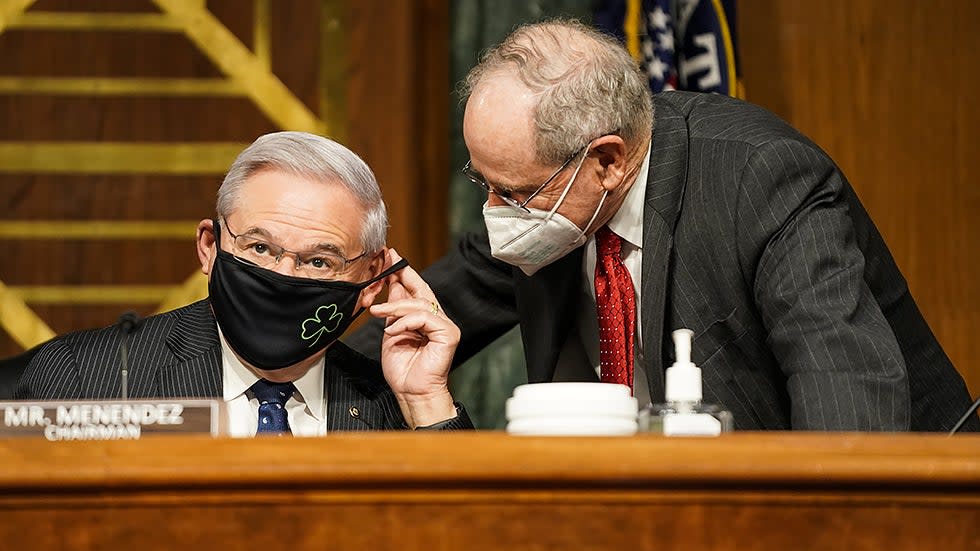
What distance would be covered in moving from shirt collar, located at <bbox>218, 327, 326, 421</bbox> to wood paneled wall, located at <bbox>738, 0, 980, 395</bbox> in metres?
1.89

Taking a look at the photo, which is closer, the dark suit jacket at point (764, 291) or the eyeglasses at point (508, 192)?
the dark suit jacket at point (764, 291)

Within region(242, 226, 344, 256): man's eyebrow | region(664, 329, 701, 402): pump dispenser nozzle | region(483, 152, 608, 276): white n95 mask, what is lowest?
region(664, 329, 701, 402): pump dispenser nozzle

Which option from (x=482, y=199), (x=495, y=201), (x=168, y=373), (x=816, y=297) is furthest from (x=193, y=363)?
(x=482, y=199)

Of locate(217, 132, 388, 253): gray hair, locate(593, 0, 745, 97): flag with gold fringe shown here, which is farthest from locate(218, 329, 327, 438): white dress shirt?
locate(593, 0, 745, 97): flag with gold fringe

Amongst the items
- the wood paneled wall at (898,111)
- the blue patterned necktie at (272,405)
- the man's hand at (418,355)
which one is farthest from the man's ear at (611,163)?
the wood paneled wall at (898,111)

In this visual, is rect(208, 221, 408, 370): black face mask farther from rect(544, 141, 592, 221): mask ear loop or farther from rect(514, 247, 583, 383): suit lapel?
rect(514, 247, 583, 383): suit lapel

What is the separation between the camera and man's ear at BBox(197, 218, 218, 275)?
77.7 inches

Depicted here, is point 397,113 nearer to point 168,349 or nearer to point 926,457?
point 168,349

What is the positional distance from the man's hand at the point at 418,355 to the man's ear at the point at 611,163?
333 mm

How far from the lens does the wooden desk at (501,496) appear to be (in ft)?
3.41

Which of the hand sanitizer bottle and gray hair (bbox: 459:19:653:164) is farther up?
gray hair (bbox: 459:19:653:164)

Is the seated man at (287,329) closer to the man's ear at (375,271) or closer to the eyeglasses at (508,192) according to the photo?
the man's ear at (375,271)

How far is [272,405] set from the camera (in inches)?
74.9

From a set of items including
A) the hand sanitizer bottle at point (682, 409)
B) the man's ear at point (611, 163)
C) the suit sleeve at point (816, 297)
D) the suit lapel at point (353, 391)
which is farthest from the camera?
the man's ear at point (611, 163)
